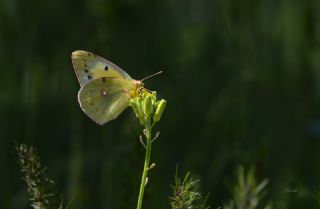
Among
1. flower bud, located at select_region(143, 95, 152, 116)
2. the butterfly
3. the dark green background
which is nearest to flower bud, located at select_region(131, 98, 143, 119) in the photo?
flower bud, located at select_region(143, 95, 152, 116)

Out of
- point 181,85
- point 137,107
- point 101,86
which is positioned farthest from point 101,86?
point 181,85

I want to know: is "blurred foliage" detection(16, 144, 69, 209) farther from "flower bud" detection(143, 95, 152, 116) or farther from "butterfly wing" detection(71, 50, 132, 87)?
"butterfly wing" detection(71, 50, 132, 87)

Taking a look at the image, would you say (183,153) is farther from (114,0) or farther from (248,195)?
(248,195)

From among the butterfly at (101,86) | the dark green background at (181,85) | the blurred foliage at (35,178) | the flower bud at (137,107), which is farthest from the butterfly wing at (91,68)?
the dark green background at (181,85)

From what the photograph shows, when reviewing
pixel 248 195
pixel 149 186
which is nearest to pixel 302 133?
pixel 149 186

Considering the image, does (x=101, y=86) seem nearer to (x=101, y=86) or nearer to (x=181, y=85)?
(x=101, y=86)
